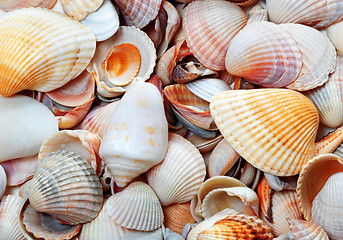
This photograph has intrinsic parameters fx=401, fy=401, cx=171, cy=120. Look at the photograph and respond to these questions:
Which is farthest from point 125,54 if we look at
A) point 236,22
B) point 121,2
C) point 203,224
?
point 203,224

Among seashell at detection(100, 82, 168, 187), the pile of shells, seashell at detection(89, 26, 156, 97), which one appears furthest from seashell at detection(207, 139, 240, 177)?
seashell at detection(89, 26, 156, 97)

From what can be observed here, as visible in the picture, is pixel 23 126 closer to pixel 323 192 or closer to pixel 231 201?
pixel 231 201

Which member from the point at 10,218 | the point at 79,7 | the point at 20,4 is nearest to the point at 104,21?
the point at 79,7

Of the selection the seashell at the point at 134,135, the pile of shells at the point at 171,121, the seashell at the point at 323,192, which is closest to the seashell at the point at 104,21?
the pile of shells at the point at 171,121

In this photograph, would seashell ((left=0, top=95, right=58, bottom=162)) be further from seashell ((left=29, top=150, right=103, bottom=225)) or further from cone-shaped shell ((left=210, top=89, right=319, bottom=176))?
cone-shaped shell ((left=210, top=89, right=319, bottom=176))

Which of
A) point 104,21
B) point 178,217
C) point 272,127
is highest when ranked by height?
point 104,21

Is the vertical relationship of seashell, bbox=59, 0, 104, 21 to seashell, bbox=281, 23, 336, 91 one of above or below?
above

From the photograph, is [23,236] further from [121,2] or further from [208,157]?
[121,2]
